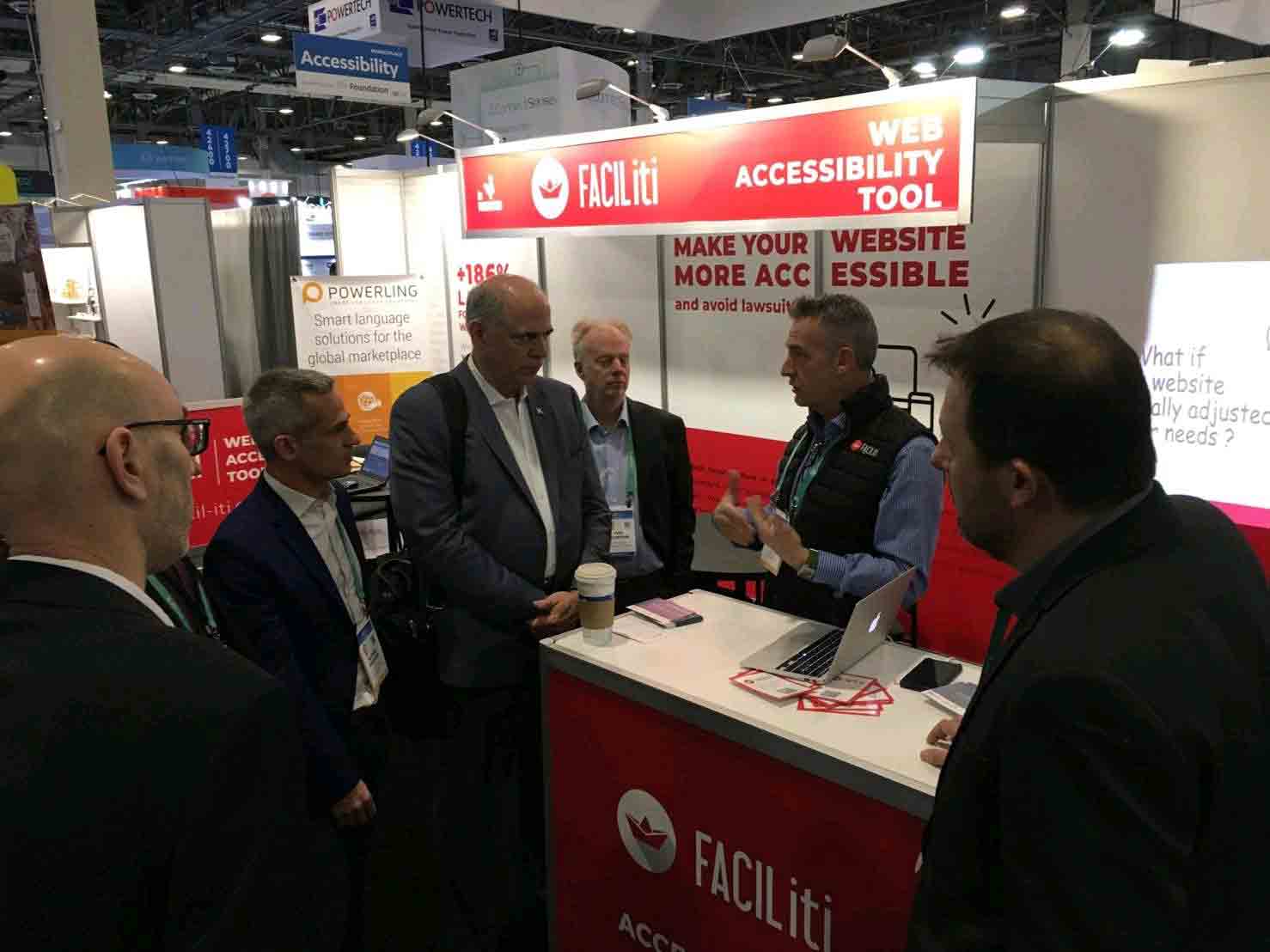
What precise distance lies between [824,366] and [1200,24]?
363 centimetres

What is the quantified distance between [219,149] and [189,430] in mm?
15557

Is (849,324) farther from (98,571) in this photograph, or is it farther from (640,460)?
(98,571)

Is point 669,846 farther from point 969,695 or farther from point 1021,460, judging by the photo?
point 1021,460

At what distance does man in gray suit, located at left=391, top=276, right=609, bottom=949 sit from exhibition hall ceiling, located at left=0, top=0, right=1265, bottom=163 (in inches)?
254

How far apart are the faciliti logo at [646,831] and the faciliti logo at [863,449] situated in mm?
919

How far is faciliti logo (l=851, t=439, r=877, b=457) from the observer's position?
226cm

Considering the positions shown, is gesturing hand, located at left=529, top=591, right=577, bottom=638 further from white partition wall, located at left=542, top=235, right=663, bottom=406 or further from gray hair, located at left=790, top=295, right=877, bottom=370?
white partition wall, located at left=542, top=235, right=663, bottom=406

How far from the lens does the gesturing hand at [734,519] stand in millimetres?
2146

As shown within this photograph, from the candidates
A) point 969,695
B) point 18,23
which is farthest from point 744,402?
point 18,23

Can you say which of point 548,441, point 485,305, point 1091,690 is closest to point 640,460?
point 548,441

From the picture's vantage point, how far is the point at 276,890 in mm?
919

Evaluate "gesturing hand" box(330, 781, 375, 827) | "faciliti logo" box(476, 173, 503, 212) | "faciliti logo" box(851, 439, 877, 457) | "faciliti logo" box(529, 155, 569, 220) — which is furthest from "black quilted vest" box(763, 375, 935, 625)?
"faciliti logo" box(476, 173, 503, 212)

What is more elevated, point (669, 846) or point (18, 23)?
point (18, 23)

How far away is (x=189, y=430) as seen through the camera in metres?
1.24
